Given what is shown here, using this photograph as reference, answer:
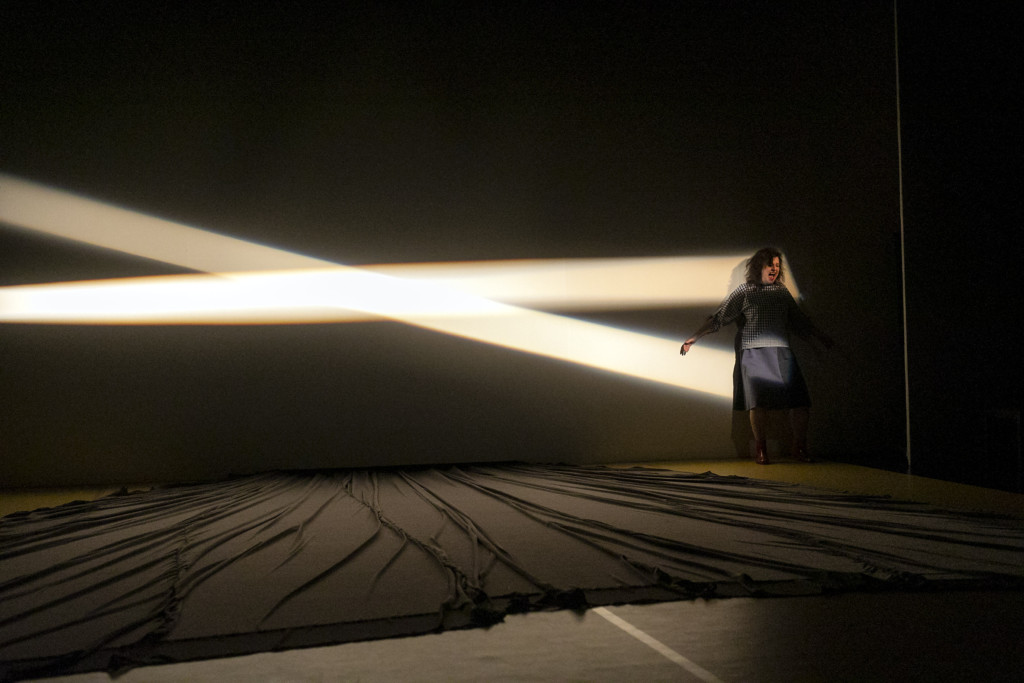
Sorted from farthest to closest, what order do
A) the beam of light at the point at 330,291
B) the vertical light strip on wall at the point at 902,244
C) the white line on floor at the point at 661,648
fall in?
the vertical light strip on wall at the point at 902,244 → the beam of light at the point at 330,291 → the white line on floor at the point at 661,648

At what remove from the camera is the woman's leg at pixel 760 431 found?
422 centimetres

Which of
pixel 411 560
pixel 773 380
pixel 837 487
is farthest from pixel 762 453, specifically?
pixel 411 560

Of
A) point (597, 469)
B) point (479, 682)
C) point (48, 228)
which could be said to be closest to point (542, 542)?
point (479, 682)

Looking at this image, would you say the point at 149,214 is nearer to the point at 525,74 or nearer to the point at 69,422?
the point at 69,422

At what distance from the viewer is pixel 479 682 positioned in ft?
3.89

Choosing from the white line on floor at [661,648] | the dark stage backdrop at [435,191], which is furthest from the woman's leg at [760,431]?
the white line on floor at [661,648]

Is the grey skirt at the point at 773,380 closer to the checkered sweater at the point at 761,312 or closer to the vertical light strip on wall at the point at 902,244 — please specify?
the checkered sweater at the point at 761,312

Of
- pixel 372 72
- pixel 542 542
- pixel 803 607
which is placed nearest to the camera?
pixel 803 607

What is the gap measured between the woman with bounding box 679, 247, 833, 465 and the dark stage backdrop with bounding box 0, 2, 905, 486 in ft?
0.77

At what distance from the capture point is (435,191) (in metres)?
4.36

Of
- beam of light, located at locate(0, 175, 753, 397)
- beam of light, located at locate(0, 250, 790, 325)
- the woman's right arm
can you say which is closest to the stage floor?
beam of light, located at locate(0, 175, 753, 397)

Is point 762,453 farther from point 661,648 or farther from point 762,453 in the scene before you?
point 661,648

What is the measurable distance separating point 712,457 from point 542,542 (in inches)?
103

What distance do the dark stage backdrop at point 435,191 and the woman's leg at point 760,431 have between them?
294 millimetres
